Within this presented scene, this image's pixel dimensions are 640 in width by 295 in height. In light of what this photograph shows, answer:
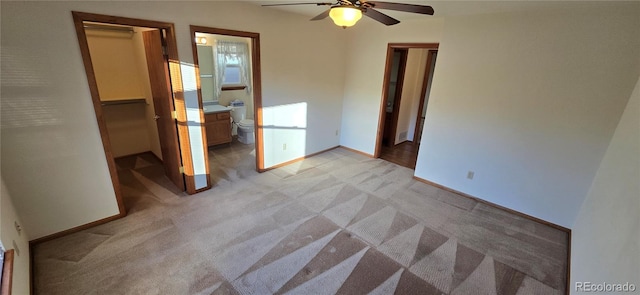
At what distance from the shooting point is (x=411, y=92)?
5219 mm

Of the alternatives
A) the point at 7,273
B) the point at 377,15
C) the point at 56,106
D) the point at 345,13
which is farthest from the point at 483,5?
the point at 7,273

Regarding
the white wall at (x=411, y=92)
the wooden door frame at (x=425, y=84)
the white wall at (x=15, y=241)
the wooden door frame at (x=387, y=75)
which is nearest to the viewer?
the white wall at (x=15, y=241)

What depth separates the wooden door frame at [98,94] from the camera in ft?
6.75

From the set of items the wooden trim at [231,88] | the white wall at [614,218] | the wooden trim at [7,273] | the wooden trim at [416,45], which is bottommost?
the wooden trim at [7,273]

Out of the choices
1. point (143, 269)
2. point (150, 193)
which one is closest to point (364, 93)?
point (150, 193)

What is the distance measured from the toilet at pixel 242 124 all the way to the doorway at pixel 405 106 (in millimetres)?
2426

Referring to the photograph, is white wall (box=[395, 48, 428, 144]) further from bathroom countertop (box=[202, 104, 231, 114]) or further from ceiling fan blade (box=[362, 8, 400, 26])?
bathroom countertop (box=[202, 104, 231, 114])

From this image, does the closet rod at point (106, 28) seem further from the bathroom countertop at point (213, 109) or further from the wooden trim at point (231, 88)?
the wooden trim at point (231, 88)

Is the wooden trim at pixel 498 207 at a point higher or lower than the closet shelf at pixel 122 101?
lower

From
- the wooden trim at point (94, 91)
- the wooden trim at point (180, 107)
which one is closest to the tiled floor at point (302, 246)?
the wooden trim at point (180, 107)

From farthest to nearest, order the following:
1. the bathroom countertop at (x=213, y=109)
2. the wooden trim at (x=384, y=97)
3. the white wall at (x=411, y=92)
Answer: the white wall at (x=411, y=92), the bathroom countertop at (x=213, y=109), the wooden trim at (x=384, y=97)

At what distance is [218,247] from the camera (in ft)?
7.46

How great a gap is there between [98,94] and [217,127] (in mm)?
2425

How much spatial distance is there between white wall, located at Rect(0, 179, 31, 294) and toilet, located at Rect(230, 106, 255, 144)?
10.5ft
